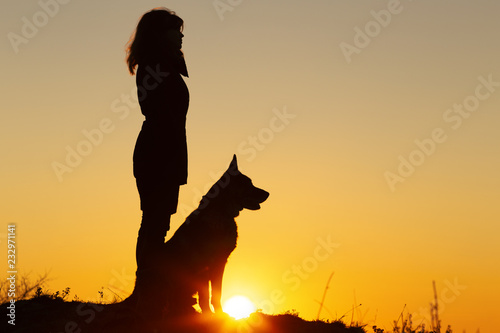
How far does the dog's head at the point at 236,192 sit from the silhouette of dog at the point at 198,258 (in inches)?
1.4

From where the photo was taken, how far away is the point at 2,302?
366 inches

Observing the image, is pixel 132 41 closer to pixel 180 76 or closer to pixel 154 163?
pixel 180 76

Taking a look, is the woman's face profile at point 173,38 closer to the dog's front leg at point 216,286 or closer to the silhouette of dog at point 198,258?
the silhouette of dog at point 198,258

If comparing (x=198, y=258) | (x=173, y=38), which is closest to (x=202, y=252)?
(x=198, y=258)

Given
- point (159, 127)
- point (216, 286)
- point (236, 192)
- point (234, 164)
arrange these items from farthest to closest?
point (234, 164), point (236, 192), point (216, 286), point (159, 127)

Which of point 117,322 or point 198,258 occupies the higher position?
point 198,258

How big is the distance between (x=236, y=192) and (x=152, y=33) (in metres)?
2.56

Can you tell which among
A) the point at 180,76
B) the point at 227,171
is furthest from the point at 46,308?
the point at 180,76

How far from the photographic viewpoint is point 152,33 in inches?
322

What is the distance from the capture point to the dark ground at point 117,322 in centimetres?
768

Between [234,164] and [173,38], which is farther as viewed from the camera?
[234,164]

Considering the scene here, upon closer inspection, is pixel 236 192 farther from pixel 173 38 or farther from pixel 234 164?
pixel 173 38

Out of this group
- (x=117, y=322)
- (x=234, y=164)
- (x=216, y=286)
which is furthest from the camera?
(x=234, y=164)

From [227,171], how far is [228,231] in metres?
0.95
